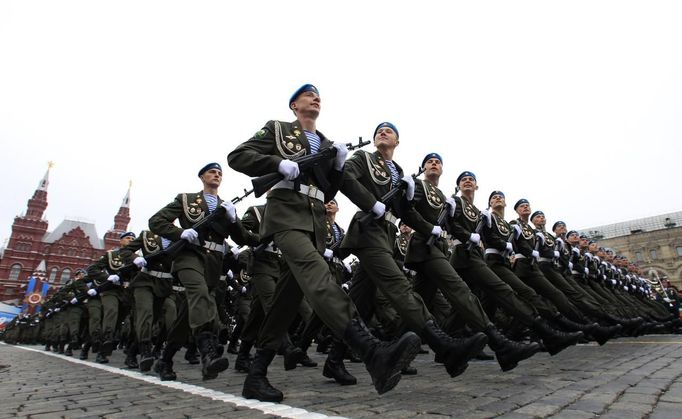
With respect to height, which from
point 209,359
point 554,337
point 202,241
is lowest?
point 209,359

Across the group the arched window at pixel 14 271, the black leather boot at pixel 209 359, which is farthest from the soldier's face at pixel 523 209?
the arched window at pixel 14 271

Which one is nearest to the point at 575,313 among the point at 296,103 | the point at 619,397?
the point at 619,397

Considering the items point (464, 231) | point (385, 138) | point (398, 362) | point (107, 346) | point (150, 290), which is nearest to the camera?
point (398, 362)

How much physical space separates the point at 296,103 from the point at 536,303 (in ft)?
13.9

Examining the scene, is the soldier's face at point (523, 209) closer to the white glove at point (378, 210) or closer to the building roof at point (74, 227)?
the white glove at point (378, 210)

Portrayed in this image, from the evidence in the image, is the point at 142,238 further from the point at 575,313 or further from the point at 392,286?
the point at 575,313

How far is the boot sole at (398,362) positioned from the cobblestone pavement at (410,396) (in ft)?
0.61

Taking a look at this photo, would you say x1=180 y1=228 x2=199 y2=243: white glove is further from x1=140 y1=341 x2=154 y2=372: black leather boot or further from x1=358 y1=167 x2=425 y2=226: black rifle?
x1=358 y1=167 x2=425 y2=226: black rifle

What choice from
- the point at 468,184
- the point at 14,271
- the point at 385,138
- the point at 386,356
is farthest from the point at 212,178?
the point at 14,271

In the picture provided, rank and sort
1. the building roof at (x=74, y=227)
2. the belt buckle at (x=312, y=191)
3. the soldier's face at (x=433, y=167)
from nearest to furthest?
1. the belt buckle at (x=312, y=191)
2. the soldier's face at (x=433, y=167)
3. the building roof at (x=74, y=227)

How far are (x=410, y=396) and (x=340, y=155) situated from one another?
2.04 meters

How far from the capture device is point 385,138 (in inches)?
183

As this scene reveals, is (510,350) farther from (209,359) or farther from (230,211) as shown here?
(230,211)

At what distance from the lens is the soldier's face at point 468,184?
611 cm
